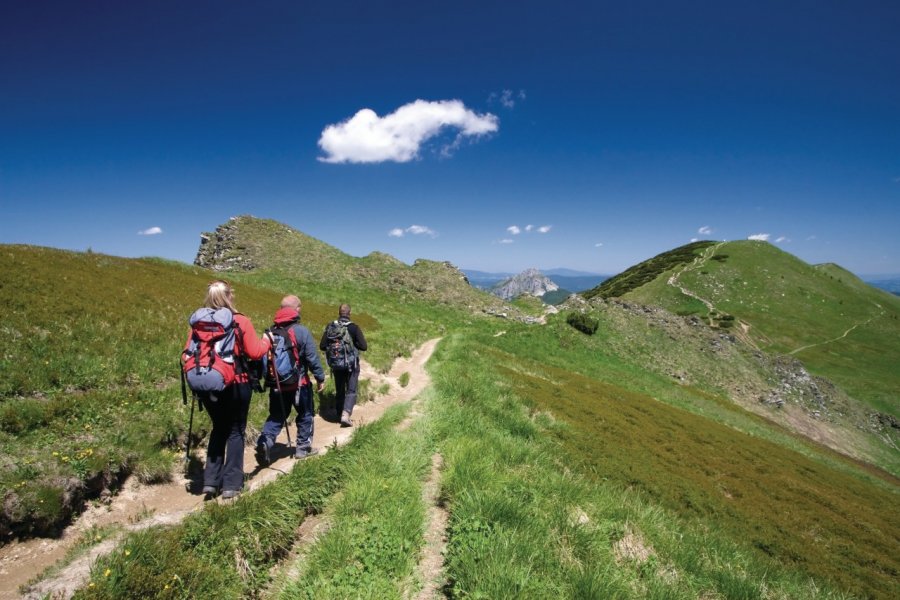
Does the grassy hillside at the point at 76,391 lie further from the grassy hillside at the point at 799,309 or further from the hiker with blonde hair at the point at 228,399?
the grassy hillside at the point at 799,309

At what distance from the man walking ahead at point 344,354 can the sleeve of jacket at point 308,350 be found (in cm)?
158

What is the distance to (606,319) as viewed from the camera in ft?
155

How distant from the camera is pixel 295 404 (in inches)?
311

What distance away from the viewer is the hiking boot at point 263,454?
7742 mm

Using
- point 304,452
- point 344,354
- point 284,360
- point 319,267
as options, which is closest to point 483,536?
point 304,452

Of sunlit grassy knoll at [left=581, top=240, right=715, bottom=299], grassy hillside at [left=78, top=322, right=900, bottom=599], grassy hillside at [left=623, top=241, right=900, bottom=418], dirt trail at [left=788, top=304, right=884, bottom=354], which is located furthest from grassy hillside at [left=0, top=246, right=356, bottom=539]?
dirt trail at [left=788, top=304, right=884, bottom=354]

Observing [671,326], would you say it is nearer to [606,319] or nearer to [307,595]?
[606,319]

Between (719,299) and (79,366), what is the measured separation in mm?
117182

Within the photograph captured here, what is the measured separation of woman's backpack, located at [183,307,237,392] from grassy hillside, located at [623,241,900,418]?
92347 mm

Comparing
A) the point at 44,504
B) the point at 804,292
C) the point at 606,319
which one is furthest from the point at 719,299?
the point at 44,504

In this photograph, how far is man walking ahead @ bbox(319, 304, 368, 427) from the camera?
10.1m

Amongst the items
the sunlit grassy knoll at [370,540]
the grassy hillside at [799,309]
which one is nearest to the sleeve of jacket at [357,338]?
the sunlit grassy knoll at [370,540]

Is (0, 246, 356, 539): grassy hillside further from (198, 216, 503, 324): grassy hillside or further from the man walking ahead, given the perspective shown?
(198, 216, 503, 324): grassy hillside

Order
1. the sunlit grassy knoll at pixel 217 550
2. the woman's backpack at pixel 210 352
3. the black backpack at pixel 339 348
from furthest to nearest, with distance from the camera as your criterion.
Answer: the black backpack at pixel 339 348, the woman's backpack at pixel 210 352, the sunlit grassy knoll at pixel 217 550
